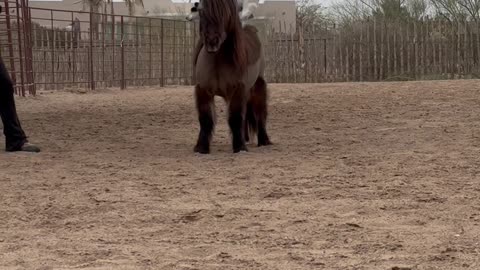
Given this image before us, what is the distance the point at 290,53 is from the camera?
23.4 m

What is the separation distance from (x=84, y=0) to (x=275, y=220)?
32525 mm

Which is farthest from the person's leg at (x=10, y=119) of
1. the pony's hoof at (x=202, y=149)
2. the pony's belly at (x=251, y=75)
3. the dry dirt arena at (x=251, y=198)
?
the pony's belly at (x=251, y=75)

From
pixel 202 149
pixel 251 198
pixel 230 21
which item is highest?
pixel 230 21

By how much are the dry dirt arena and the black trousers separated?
201 mm

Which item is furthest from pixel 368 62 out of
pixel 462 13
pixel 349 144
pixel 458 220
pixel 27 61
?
pixel 458 220

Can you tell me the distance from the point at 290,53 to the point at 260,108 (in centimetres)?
1458

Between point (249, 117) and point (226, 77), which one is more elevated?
point (226, 77)

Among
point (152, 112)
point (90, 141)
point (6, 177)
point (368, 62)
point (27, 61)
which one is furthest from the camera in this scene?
point (368, 62)

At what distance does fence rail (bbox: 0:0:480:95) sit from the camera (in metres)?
20.7

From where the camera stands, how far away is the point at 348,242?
4203mm

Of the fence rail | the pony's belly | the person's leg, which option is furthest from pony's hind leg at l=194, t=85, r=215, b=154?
the fence rail

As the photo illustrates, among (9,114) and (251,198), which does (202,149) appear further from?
(251,198)

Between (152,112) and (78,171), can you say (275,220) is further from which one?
(152,112)

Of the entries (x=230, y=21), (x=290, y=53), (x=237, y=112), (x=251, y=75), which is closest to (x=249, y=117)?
(x=251, y=75)
